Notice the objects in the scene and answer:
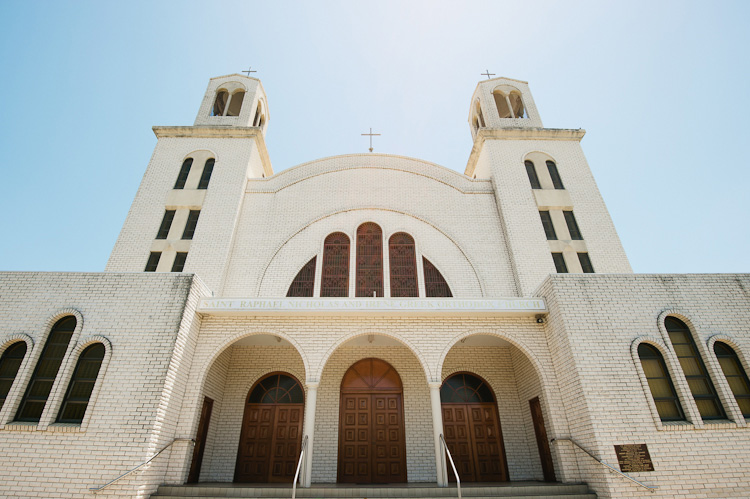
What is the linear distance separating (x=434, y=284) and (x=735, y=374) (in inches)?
273

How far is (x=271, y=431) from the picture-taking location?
10.0 meters

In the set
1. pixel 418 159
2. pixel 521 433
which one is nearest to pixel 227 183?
pixel 418 159

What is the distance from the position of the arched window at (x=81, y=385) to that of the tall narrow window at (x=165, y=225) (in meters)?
4.71

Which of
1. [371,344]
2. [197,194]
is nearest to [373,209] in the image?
[371,344]

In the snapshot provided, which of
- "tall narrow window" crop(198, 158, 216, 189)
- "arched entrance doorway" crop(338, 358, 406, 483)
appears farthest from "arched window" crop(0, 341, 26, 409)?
"arched entrance doorway" crop(338, 358, 406, 483)

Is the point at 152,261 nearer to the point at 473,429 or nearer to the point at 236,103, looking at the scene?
the point at 236,103

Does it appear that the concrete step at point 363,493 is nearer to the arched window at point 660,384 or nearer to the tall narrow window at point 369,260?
the arched window at point 660,384

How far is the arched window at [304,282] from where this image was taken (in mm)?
11227

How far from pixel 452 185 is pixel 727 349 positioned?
8294 millimetres

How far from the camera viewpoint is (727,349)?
839 cm

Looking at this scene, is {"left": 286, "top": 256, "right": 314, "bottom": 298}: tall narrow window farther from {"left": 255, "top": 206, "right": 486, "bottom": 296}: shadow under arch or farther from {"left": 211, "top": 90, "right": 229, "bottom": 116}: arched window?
{"left": 211, "top": 90, "right": 229, "bottom": 116}: arched window

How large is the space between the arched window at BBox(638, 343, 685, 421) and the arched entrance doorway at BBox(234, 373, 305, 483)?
319 inches

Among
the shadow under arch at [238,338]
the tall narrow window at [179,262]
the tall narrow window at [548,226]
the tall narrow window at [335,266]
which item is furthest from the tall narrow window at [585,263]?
the tall narrow window at [179,262]

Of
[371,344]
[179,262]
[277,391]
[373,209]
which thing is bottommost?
[277,391]
